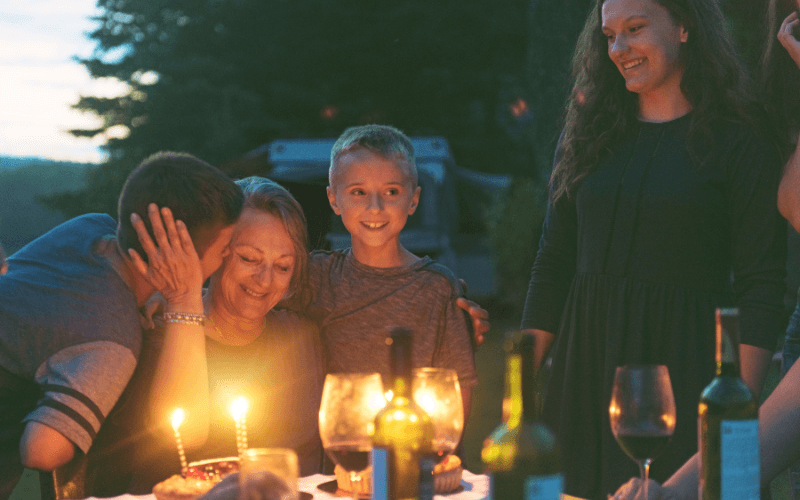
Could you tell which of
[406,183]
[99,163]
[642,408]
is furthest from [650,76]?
[99,163]

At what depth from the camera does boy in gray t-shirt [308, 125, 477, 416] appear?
2555 mm

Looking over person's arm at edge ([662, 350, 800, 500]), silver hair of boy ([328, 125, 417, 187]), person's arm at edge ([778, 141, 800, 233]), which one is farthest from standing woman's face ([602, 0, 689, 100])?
person's arm at edge ([662, 350, 800, 500])

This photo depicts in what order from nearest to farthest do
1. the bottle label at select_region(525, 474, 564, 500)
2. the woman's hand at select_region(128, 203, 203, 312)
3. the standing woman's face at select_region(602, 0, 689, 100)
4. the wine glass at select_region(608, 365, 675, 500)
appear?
the bottle label at select_region(525, 474, 564, 500), the wine glass at select_region(608, 365, 675, 500), the woman's hand at select_region(128, 203, 203, 312), the standing woman's face at select_region(602, 0, 689, 100)

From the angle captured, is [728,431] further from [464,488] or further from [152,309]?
[152,309]

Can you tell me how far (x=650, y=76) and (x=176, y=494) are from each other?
5.89 feet

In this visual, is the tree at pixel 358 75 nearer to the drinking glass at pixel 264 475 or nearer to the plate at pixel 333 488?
the plate at pixel 333 488

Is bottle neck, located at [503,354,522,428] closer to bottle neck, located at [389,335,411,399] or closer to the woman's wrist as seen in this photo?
bottle neck, located at [389,335,411,399]

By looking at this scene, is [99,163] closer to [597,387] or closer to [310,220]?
[310,220]

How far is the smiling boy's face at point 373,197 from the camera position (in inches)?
102

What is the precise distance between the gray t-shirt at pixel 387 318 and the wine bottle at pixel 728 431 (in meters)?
1.28

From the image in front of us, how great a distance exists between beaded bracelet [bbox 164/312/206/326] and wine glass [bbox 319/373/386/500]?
83 centimetres

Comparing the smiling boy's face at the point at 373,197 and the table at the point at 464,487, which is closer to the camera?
the table at the point at 464,487

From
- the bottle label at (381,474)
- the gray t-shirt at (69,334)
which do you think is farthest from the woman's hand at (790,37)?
the gray t-shirt at (69,334)

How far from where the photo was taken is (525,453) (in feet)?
3.65
